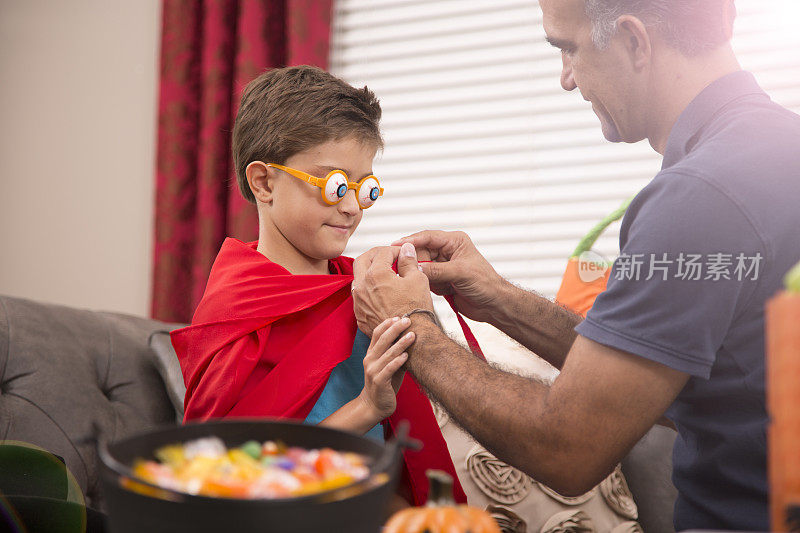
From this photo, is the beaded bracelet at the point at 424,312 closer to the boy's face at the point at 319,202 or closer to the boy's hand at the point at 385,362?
the boy's hand at the point at 385,362

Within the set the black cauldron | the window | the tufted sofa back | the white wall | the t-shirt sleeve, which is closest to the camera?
the black cauldron

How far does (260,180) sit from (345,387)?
0.44 m

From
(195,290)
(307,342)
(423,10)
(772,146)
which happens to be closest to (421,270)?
(307,342)

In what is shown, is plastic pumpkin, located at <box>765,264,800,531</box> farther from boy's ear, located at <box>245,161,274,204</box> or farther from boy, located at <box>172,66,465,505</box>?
boy's ear, located at <box>245,161,274,204</box>

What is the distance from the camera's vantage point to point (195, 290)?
2582 mm

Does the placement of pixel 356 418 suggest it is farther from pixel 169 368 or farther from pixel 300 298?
pixel 169 368

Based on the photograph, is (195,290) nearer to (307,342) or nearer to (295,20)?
(295,20)

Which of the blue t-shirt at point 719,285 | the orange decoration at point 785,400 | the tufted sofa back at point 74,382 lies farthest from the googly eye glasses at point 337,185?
the orange decoration at point 785,400

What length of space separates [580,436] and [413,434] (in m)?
0.43

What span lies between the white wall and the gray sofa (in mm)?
1012

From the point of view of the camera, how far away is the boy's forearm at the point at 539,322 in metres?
1.51

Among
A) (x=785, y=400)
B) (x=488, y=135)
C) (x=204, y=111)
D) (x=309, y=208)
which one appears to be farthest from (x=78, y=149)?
(x=785, y=400)

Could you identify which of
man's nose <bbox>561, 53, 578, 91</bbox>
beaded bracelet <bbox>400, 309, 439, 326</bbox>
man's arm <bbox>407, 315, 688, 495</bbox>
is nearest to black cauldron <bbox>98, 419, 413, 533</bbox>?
man's arm <bbox>407, 315, 688, 495</bbox>

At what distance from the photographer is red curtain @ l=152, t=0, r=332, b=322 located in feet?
A: 8.46
